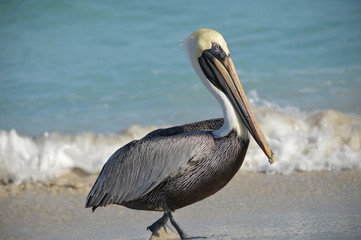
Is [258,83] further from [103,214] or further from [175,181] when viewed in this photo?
[175,181]

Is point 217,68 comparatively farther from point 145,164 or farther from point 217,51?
point 145,164

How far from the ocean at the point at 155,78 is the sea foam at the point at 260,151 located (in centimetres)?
2

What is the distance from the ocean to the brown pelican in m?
2.51

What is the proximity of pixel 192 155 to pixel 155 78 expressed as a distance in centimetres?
675

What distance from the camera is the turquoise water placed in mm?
9750

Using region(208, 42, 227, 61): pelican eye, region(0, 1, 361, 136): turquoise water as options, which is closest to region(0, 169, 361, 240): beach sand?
region(208, 42, 227, 61): pelican eye

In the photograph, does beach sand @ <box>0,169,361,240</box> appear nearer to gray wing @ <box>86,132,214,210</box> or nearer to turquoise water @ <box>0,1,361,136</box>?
gray wing @ <box>86,132,214,210</box>

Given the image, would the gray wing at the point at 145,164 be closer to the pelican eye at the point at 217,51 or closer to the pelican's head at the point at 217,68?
the pelican's head at the point at 217,68

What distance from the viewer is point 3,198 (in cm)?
680

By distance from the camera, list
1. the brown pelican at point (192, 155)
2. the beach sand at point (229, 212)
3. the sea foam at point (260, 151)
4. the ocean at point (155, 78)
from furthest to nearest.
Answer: the ocean at point (155, 78)
the sea foam at point (260, 151)
the beach sand at point (229, 212)
the brown pelican at point (192, 155)

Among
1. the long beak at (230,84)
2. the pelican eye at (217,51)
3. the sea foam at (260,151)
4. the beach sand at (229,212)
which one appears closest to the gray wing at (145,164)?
the long beak at (230,84)

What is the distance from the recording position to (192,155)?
4.55m

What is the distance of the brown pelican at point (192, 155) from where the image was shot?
4.58m

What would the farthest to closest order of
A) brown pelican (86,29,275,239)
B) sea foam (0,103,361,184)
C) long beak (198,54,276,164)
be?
sea foam (0,103,361,184), long beak (198,54,276,164), brown pelican (86,29,275,239)
